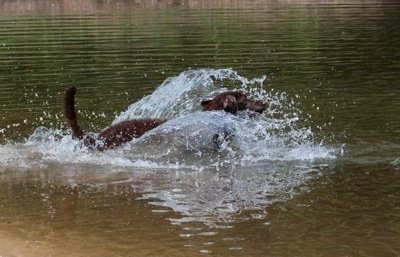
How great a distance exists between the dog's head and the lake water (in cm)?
21

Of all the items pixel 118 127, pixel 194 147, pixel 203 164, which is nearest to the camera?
pixel 203 164

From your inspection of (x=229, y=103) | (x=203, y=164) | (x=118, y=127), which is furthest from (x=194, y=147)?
(x=118, y=127)

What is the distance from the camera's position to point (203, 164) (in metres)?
13.5

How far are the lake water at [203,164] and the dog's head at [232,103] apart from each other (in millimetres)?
210

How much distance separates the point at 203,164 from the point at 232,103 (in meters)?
1.20

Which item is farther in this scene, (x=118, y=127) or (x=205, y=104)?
(x=205, y=104)

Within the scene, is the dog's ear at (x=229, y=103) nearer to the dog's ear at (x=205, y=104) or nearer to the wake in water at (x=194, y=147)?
the wake in water at (x=194, y=147)

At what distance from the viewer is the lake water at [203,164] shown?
31.1 feet

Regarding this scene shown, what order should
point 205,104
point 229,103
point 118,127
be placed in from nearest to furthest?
point 118,127, point 229,103, point 205,104

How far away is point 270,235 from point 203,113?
473cm

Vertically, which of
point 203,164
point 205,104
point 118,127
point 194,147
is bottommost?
point 203,164

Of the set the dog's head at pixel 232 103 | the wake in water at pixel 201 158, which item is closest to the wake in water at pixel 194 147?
the wake in water at pixel 201 158

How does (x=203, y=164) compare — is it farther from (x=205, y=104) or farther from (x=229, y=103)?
(x=205, y=104)

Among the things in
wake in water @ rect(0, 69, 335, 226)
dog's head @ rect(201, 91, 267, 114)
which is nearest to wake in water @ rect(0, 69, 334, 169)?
wake in water @ rect(0, 69, 335, 226)
